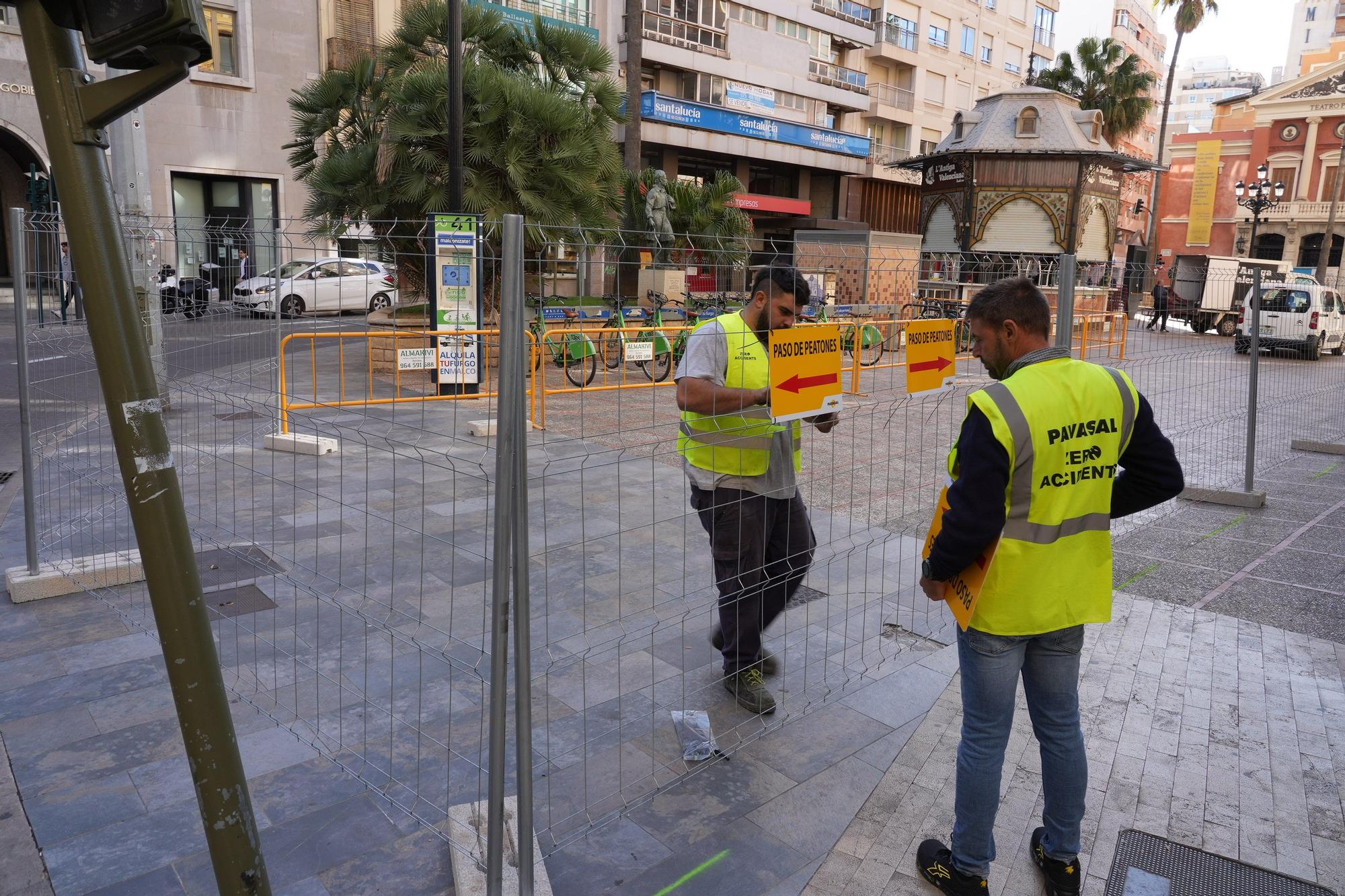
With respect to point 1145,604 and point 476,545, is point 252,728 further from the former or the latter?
point 1145,604

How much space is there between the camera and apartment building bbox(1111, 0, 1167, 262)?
2135 inches

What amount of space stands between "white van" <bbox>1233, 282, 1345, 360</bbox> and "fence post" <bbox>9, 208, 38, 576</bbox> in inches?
829

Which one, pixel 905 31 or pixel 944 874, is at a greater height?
pixel 905 31

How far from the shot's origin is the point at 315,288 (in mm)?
7152

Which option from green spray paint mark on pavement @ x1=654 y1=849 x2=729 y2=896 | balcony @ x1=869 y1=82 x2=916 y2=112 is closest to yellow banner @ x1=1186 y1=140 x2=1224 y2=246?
balcony @ x1=869 y1=82 x2=916 y2=112

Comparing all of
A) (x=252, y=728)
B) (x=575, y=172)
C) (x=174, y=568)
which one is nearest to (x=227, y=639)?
(x=252, y=728)

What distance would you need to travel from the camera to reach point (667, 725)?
390 cm

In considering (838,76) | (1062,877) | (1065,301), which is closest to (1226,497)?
(1065,301)

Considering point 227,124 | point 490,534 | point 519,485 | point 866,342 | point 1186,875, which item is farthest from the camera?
point 227,124

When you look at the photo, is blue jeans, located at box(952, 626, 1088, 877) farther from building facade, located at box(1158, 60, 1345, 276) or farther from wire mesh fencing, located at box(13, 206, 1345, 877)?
building facade, located at box(1158, 60, 1345, 276)

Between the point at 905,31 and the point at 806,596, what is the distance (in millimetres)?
44408

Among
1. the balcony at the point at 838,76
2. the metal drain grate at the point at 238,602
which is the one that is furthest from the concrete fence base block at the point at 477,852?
the balcony at the point at 838,76

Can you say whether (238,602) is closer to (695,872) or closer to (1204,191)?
(695,872)

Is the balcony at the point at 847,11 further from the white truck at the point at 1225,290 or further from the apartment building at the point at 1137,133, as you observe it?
the white truck at the point at 1225,290
